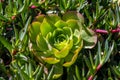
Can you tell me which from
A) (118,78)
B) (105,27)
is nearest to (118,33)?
(105,27)

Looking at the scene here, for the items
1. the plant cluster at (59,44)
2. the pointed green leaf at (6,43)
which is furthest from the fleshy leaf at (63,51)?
the pointed green leaf at (6,43)

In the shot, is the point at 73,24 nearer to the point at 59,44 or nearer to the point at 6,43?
the point at 59,44

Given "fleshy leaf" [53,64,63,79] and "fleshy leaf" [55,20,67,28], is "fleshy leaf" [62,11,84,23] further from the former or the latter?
"fleshy leaf" [53,64,63,79]

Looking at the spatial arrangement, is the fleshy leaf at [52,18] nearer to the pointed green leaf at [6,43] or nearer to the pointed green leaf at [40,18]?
the pointed green leaf at [40,18]

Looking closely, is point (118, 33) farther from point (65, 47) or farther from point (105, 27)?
point (65, 47)

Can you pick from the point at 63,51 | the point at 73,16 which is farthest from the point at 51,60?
the point at 73,16

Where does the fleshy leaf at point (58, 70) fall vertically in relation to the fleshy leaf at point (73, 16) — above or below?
below

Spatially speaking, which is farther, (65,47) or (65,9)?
(65,9)
